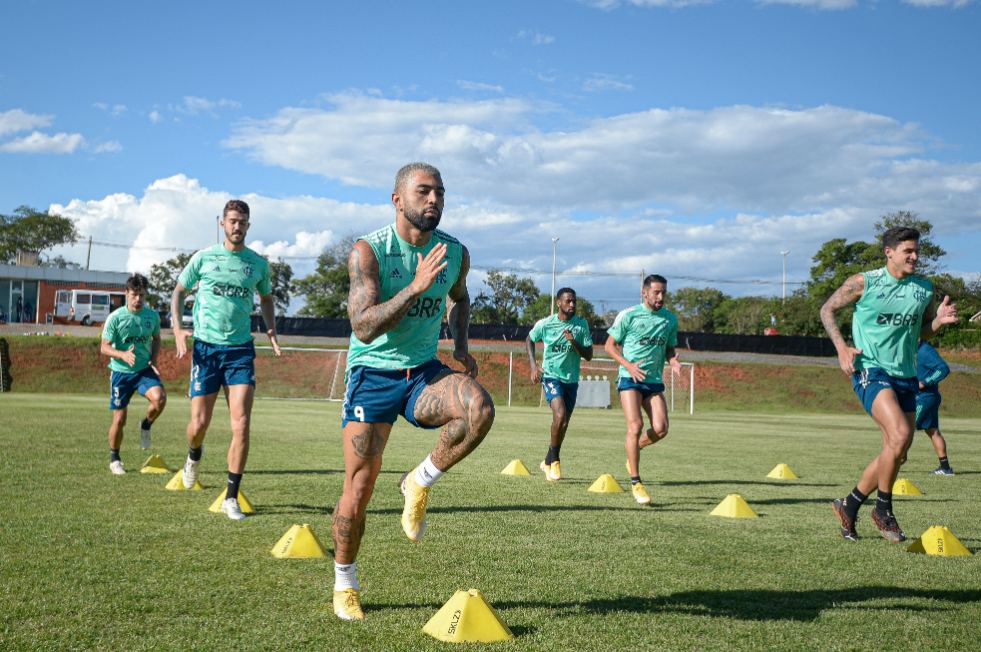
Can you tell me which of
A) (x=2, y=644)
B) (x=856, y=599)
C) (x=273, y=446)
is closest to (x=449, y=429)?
(x=2, y=644)

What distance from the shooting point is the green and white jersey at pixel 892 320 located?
6543mm

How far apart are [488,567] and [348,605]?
137 centimetres

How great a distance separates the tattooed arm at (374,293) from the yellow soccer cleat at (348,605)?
1324 millimetres

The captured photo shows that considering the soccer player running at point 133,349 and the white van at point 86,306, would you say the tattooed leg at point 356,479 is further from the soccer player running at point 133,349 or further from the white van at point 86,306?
the white van at point 86,306

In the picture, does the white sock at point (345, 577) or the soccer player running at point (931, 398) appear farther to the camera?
the soccer player running at point (931, 398)

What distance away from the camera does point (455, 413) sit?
12.9ft

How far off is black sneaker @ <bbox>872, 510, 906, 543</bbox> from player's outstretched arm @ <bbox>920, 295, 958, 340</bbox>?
1.72 metres

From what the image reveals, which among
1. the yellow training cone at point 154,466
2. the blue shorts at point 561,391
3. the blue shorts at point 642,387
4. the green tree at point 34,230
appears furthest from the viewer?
the green tree at point 34,230

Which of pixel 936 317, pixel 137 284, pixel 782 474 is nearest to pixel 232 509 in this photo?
pixel 137 284

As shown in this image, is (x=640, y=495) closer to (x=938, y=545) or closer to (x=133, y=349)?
(x=938, y=545)

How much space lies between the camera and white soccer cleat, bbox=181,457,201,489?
25.8 feet

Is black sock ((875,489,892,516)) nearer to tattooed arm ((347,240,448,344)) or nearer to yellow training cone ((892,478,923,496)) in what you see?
yellow training cone ((892,478,923,496))

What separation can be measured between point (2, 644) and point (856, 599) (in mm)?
4481

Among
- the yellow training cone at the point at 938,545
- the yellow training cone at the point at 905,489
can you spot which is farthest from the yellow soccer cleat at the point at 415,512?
the yellow training cone at the point at 905,489
